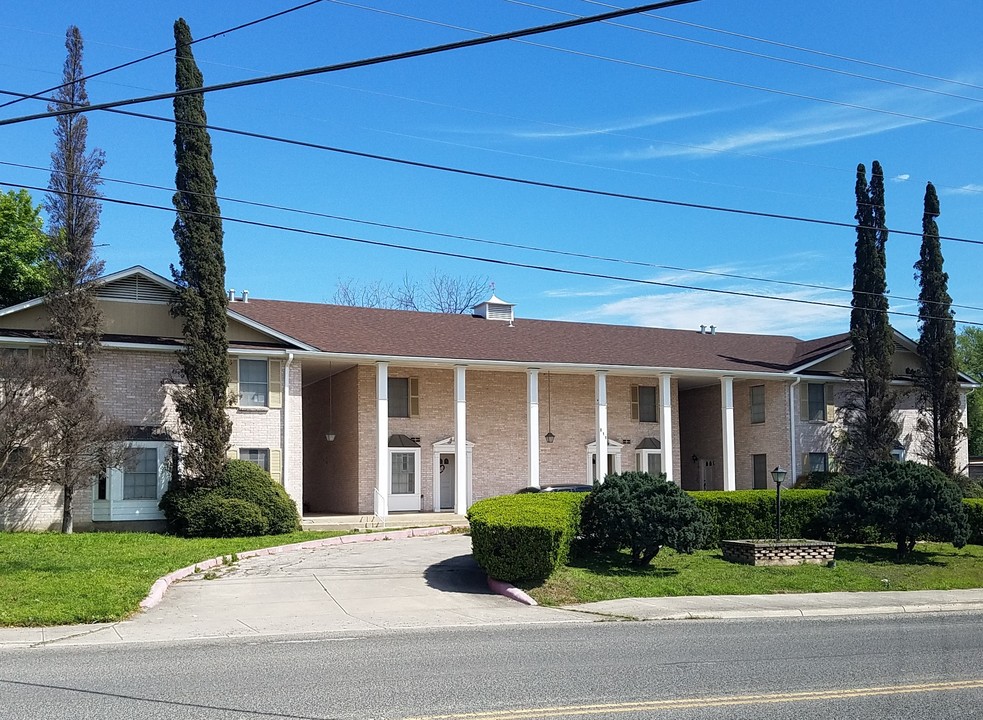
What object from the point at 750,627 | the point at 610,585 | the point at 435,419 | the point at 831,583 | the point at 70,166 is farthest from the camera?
the point at 435,419

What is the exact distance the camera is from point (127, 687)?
9062 millimetres

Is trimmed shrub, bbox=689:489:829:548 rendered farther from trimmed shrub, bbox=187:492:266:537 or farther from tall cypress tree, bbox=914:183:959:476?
tall cypress tree, bbox=914:183:959:476

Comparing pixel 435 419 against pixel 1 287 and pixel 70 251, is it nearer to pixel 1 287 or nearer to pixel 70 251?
pixel 70 251

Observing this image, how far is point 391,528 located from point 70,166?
1290 centimetres

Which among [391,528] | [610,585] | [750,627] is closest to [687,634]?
[750,627]

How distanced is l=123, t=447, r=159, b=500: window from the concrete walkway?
7468mm

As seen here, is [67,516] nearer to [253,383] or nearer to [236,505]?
[236,505]

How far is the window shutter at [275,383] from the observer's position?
97.1 feet

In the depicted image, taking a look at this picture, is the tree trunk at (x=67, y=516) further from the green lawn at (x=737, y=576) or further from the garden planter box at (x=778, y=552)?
the garden planter box at (x=778, y=552)

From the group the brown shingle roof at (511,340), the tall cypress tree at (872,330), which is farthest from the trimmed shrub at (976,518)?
the brown shingle roof at (511,340)

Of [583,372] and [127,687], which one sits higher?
[583,372]

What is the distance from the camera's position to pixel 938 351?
3672 centimetres

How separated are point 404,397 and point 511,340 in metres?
4.43

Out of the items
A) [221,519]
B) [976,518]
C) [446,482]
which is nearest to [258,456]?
[221,519]
